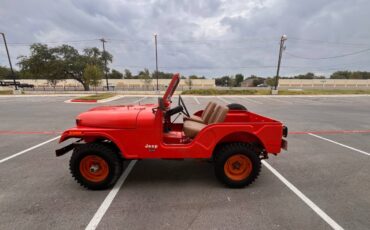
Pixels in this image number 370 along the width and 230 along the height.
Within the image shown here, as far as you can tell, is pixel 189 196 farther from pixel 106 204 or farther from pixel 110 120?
pixel 110 120

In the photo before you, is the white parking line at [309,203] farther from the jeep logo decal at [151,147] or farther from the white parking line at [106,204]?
the white parking line at [106,204]

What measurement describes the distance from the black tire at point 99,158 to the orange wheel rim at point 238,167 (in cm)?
169

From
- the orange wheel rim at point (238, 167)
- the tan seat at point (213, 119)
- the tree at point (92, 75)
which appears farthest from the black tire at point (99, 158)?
the tree at point (92, 75)

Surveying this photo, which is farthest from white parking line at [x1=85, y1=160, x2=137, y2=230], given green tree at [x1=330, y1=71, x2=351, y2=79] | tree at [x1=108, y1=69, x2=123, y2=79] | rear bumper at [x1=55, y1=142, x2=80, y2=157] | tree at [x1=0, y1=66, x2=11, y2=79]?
green tree at [x1=330, y1=71, x2=351, y2=79]

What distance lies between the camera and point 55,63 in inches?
1345

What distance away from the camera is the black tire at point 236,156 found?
3.14 metres

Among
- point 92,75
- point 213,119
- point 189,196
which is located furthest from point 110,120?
point 92,75

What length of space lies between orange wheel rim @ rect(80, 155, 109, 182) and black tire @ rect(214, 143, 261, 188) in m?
1.74

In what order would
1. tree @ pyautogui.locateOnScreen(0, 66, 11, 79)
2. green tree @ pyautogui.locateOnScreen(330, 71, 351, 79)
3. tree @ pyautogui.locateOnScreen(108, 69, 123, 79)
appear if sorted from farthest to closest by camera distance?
green tree @ pyautogui.locateOnScreen(330, 71, 351, 79) → tree @ pyautogui.locateOnScreen(108, 69, 123, 79) → tree @ pyautogui.locateOnScreen(0, 66, 11, 79)

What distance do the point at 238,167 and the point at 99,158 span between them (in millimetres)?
2164

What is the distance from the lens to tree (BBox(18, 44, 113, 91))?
3391 centimetres

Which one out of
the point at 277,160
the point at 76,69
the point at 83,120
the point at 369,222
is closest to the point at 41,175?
the point at 83,120

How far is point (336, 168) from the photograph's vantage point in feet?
13.0

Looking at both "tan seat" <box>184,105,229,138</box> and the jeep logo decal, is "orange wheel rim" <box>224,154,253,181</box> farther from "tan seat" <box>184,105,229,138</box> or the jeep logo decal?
the jeep logo decal
